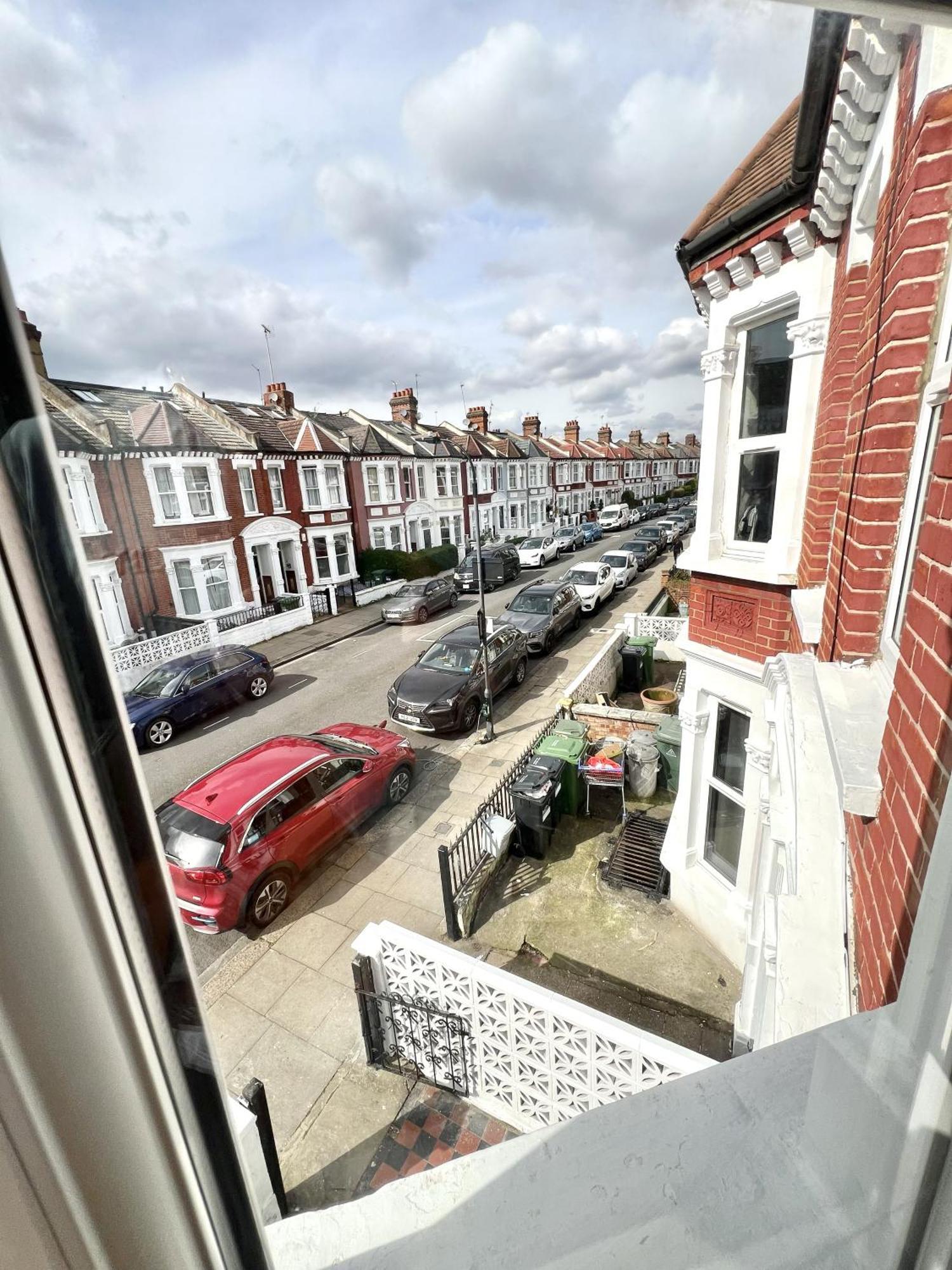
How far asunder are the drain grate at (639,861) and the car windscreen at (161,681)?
4.51m

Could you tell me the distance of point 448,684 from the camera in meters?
7.10

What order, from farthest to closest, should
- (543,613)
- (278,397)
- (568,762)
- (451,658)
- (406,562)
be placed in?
(543,613)
(406,562)
(451,658)
(568,762)
(278,397)

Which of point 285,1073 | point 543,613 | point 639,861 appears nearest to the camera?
point 285,1073

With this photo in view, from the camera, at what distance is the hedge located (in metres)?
6.38

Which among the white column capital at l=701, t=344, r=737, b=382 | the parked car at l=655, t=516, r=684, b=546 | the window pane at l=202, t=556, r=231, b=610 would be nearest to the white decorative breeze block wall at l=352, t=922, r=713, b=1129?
the window pane at l=202, t=556, r=231, b=610

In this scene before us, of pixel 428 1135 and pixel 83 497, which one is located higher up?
pixel 83 497

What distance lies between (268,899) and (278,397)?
3629mm

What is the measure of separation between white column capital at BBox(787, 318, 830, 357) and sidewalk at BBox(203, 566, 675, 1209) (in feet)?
10.1

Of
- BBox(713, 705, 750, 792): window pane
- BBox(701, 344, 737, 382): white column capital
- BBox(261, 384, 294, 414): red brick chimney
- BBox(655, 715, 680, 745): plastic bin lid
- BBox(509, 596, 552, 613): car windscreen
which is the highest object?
BBox(701, 344, 737, 382): white column capital

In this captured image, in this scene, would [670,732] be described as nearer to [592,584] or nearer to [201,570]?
[201,570]

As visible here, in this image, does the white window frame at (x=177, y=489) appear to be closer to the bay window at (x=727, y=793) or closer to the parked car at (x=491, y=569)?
the bay window at (x=727, y=793)

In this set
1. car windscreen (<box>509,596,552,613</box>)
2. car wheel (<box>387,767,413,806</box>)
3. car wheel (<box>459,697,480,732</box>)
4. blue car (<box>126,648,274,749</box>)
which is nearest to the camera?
blue car (<box>126,648,274,749</box>)

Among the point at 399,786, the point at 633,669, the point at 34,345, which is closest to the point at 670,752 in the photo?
the point at 399,786

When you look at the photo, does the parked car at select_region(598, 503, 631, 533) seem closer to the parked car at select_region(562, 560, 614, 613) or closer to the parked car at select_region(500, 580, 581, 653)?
the parked car at select_region(562, 560, 614, 613)
